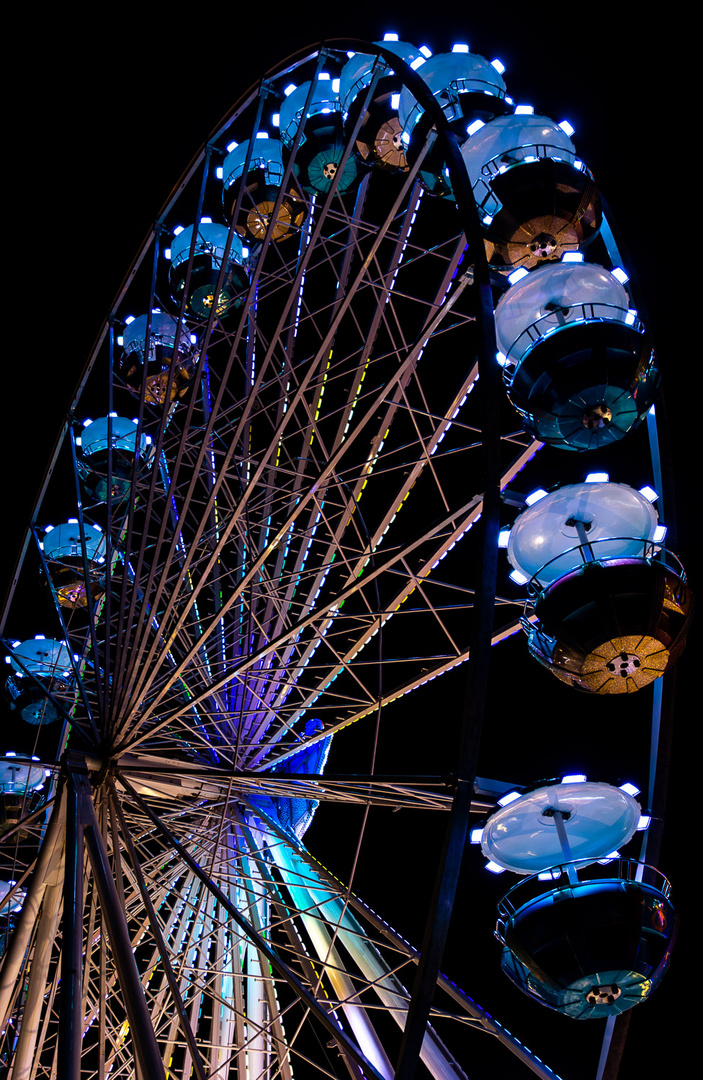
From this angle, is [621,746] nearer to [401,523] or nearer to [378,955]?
[401,523]

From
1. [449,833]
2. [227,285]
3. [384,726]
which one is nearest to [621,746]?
[384,726]

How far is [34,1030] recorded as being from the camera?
304 inches

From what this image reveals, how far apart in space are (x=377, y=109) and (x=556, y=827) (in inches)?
289

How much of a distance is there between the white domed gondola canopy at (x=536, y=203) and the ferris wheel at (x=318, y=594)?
25 millimetres

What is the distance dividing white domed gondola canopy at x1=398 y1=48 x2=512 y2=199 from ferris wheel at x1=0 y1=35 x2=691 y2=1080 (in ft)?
0.09

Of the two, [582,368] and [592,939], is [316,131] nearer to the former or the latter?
[582,368]

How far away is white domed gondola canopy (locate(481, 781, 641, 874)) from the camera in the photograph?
648 cm

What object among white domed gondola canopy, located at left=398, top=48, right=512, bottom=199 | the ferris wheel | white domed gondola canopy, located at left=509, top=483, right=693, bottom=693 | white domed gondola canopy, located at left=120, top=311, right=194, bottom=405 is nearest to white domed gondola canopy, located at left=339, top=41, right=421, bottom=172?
the ferris wheel

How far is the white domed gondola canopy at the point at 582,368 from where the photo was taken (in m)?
6.23

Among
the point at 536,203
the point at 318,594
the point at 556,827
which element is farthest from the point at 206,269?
the point at 556,827

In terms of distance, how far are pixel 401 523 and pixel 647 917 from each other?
50.1ft

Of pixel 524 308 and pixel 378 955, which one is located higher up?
pixel 524 308

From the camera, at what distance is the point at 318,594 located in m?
11.6

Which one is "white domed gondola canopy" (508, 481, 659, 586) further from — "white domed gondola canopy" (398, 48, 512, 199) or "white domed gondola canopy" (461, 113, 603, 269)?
"white domed gondola canopy" (398, 48, 512, 199)
